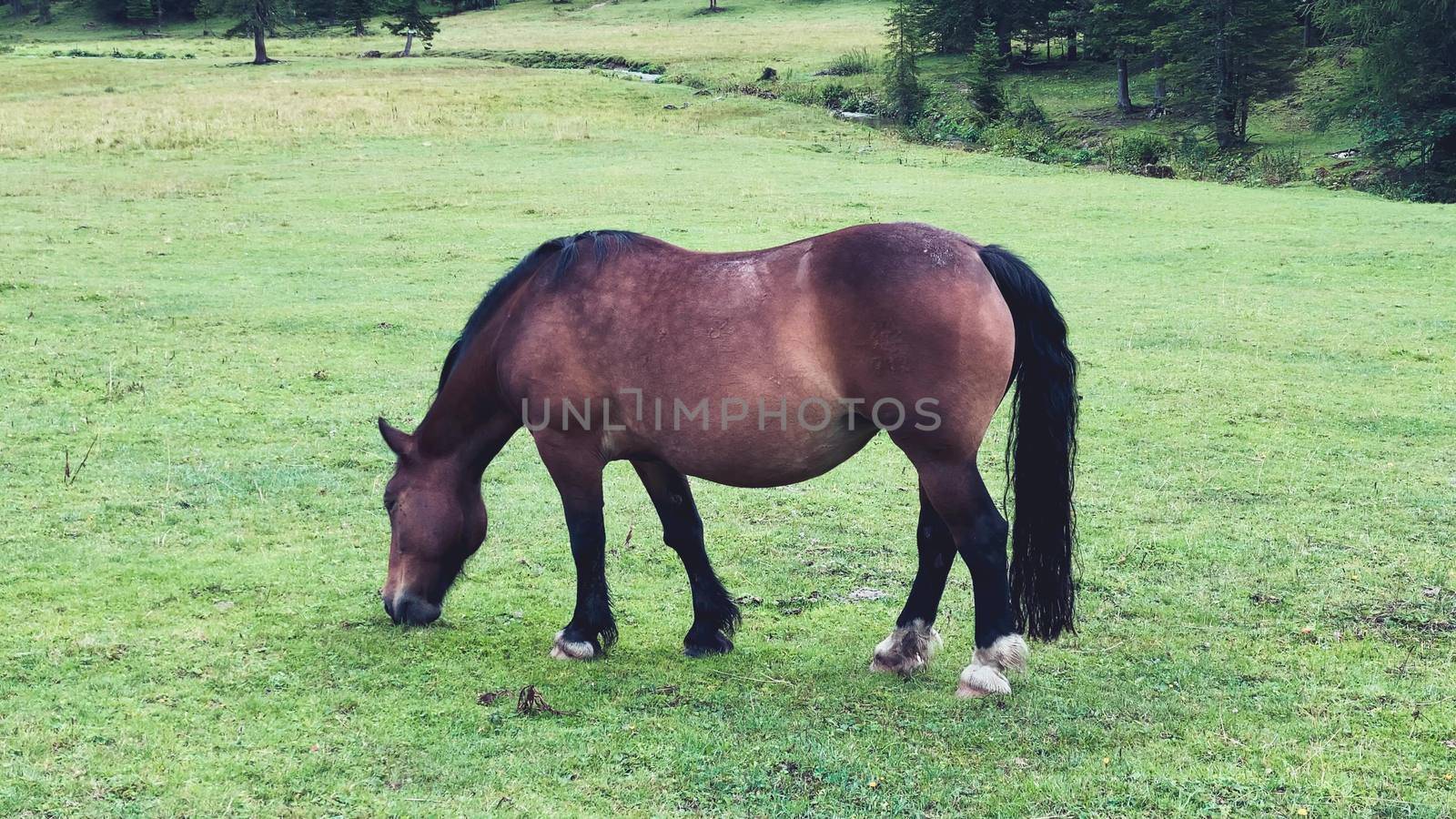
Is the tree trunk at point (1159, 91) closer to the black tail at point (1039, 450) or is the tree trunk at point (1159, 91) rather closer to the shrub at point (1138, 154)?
the shrub at point (1138, 154)

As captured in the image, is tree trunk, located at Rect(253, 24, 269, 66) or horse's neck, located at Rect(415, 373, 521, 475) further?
tree trunk, located at Rect(253, 24, 269, 66)

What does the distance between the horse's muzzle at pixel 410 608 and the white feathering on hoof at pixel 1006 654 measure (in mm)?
2927

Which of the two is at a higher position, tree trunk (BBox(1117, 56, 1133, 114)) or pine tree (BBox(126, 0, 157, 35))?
pine tree (BBox(126, 0, 157, 35))

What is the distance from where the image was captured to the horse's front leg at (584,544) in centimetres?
599

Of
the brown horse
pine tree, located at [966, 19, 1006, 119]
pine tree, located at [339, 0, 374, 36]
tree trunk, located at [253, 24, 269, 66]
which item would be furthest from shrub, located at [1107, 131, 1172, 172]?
pine tree, located at [339, 0, 374, 36]

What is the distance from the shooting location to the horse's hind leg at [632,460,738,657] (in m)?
6.25

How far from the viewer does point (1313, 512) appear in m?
8.39

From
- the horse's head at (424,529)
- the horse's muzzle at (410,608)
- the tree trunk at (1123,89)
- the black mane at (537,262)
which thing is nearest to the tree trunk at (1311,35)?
the tree trunk at (1123,89)

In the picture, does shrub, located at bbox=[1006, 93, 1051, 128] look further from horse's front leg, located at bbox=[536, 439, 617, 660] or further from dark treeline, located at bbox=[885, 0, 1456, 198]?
horse's front leg, located at bbox=[536, 439, 617, 660]

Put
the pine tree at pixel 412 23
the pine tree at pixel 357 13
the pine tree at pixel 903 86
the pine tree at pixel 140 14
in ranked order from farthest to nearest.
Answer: the pine tree at pixel 140 14 < the pine tree at pixel 357 13 < the pine tree at pixel 412 23 < the pine tree at pixel 903 86

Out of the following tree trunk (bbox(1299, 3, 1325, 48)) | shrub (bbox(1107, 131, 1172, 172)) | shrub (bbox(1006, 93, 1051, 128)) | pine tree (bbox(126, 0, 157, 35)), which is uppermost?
pine tree (bbox(126, 0, 157, 35))

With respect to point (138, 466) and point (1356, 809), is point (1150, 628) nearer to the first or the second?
point (1356, 809)

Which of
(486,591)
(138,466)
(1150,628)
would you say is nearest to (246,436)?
(138,466)

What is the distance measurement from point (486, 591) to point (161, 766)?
2579mm
